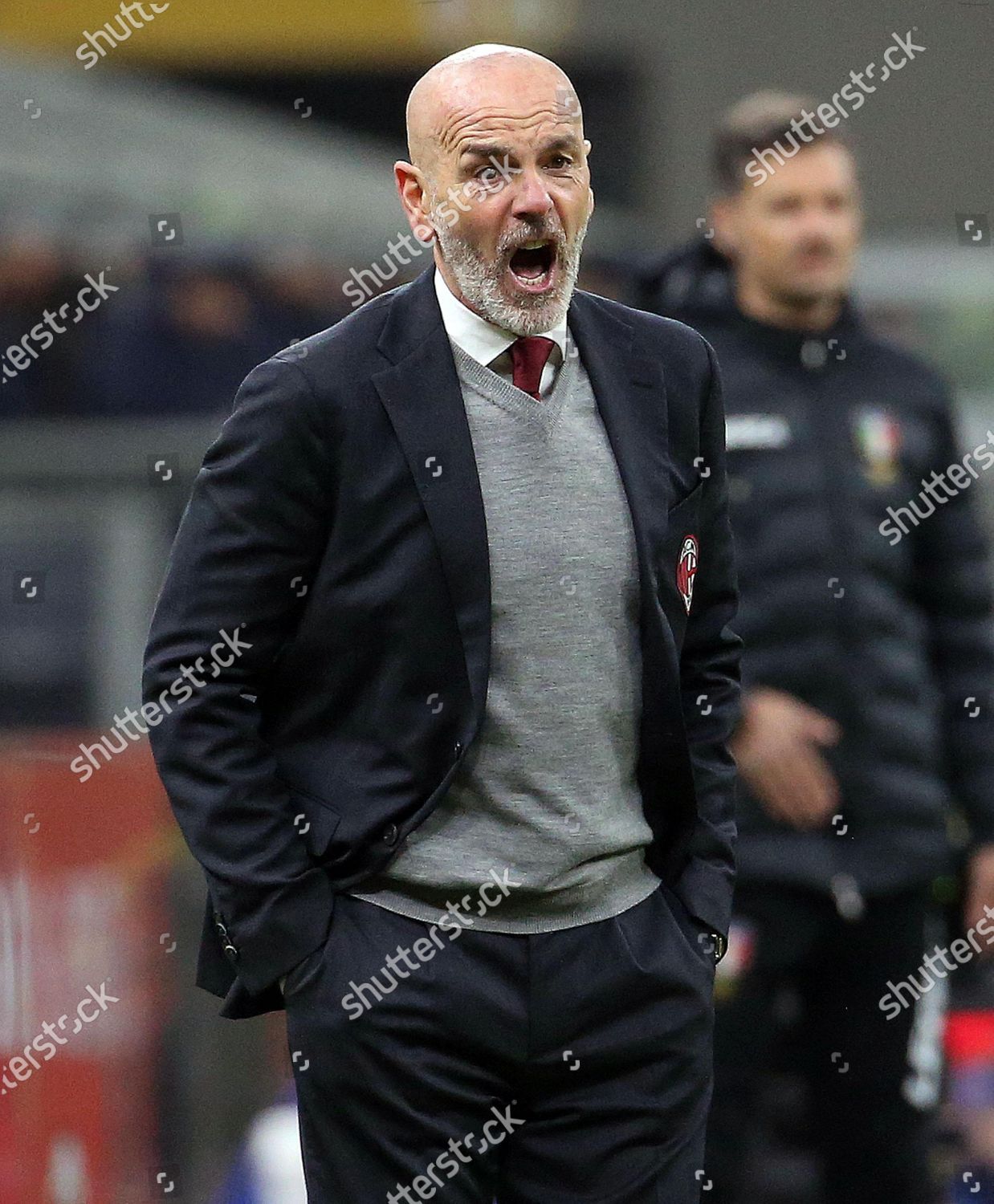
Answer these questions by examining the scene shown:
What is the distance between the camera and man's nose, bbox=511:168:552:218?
1977mm

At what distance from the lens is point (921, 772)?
3.28 m

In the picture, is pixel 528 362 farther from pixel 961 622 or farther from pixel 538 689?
pixel 961 622

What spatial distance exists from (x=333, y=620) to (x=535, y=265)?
16.1 inches

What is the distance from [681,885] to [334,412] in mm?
634

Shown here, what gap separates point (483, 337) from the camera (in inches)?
82.3

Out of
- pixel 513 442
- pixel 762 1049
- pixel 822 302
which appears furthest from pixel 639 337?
pixel 762 1049

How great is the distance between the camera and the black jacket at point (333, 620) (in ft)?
6.60

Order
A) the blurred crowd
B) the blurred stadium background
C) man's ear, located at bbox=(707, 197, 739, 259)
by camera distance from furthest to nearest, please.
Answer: the blurred crowd
the blurred stadium background
man's ear, located at bbox=(707, 197, 739, 259)

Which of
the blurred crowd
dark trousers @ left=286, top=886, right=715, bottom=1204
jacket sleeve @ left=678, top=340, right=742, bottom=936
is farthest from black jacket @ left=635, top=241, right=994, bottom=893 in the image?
the blurred crowd

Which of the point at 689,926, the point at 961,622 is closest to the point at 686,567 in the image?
the point at 689,926

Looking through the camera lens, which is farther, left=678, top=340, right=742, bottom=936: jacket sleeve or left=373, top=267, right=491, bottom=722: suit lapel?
left=678, top=340, right=742, bottom=936: jacket sleeve

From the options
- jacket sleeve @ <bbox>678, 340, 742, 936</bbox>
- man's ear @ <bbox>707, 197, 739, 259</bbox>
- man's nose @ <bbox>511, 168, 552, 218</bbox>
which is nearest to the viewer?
man's nose @ <bbox>511, 168, 552, 218</bbox>

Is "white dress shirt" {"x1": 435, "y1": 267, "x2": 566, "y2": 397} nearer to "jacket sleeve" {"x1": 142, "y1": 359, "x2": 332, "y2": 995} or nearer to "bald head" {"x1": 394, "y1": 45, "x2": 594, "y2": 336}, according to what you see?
"bald head" {"x1": 394, "y1": 45, "x2": 594, "y2": 336}

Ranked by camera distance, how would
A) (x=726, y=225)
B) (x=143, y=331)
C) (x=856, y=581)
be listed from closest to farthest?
(x=856, y=581) → (x=726, y=225) → (x=143, y=331)
